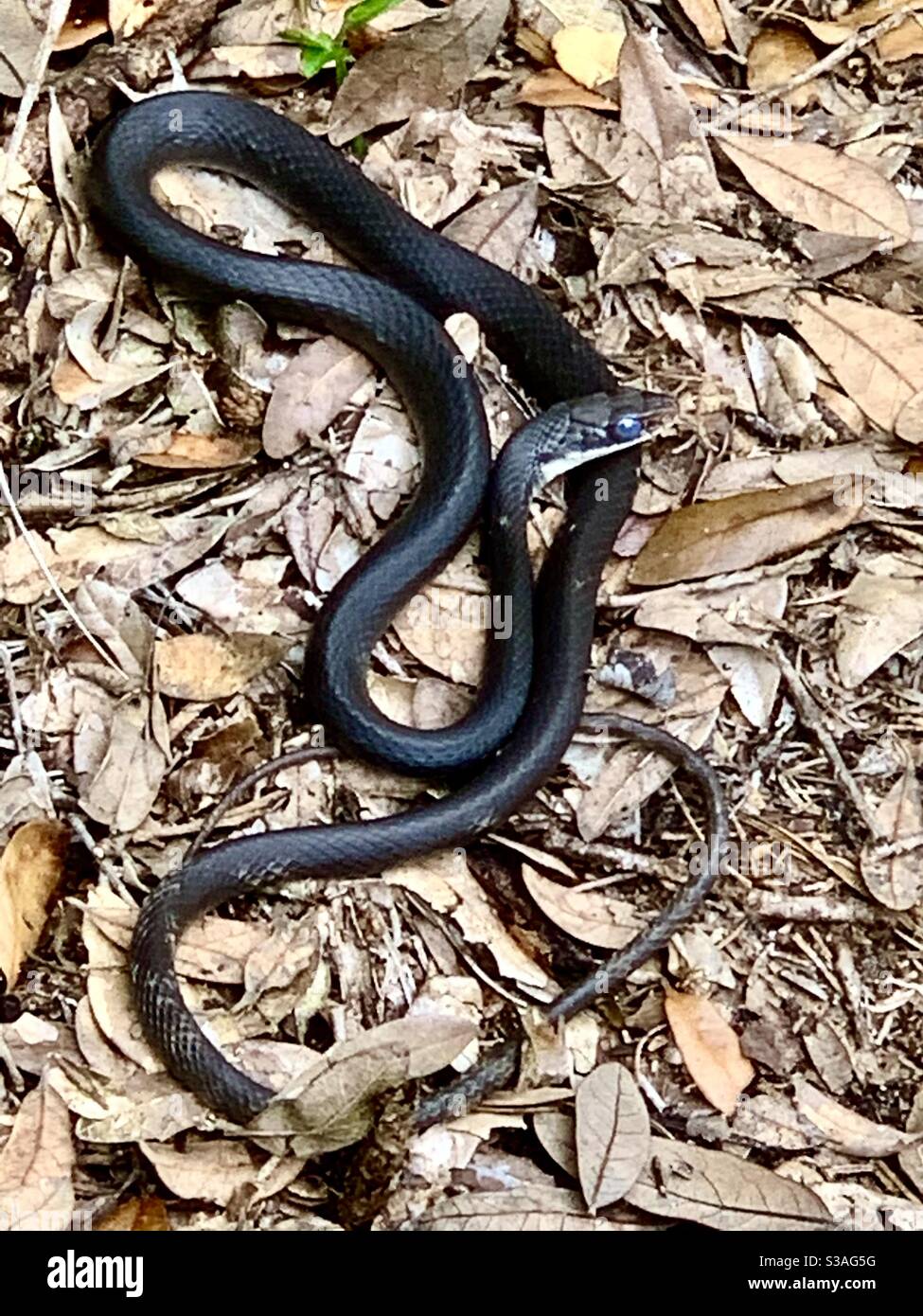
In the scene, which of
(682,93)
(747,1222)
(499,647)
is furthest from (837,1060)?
(682,93)

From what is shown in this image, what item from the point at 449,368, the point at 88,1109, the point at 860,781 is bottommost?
the point at 88,1109

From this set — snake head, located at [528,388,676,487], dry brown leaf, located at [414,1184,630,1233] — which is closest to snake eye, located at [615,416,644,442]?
snake head, located at [528,388,676,487]

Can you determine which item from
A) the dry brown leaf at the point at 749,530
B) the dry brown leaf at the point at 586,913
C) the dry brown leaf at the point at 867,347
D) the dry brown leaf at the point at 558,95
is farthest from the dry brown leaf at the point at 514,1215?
the dry brown leaf at the point at 558,95

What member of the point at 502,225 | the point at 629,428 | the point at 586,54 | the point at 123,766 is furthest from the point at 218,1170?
the point at 586,54

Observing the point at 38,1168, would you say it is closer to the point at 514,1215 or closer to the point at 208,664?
the point at 514,1215

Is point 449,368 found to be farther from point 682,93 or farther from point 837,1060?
point 837,1060

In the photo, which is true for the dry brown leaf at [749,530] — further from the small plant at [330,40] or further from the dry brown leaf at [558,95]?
the small plant at [330,40]
